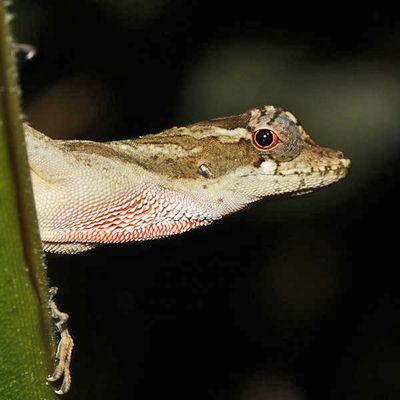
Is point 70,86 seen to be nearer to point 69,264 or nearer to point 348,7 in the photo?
point 69,264

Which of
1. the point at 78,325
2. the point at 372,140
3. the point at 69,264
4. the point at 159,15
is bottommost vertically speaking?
the point at 78,325

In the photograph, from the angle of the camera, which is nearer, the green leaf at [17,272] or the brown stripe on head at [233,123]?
Result: the green leaf at [17,272]

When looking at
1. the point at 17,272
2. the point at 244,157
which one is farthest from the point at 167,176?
the point at 17,272

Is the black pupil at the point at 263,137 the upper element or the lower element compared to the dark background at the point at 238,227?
upper

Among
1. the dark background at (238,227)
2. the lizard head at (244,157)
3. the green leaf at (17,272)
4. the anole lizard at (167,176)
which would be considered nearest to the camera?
the green leaf at (17,272)

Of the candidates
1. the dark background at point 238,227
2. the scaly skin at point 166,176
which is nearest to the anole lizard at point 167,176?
the scaly skin at point 166,176

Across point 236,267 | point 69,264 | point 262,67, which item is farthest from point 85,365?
point 262,67

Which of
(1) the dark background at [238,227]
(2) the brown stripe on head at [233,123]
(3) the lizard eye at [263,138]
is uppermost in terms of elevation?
(2) the brown stripe on head at [233,123]

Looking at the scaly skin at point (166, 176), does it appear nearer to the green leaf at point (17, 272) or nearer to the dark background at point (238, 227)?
the green leaf at point (17, 272)

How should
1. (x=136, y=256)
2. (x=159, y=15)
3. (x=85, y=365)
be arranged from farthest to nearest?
1. (x=136, y=256)
2. (x=159, y=15)
3. (x=85, y=365)
